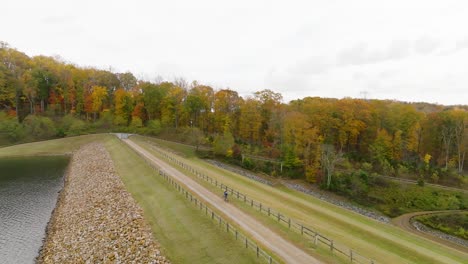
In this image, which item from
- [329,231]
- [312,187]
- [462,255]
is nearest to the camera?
[329,231]

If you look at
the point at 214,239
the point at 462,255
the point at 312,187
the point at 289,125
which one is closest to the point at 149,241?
the point at 214,239

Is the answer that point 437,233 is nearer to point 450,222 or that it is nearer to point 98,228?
point 450,222

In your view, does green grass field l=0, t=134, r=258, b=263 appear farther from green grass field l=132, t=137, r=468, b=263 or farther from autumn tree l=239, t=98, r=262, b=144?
autumn tree l=239, t=98, r=262, b=144

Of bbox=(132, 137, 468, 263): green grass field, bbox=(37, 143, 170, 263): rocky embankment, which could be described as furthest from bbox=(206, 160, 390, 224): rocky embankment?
bbox=(37, 143, 170, 263): rocky embankment

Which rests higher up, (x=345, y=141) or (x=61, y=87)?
(x=61, y=87)

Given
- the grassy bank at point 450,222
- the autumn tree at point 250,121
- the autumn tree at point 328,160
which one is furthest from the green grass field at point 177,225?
the grassy bank at point 450,222

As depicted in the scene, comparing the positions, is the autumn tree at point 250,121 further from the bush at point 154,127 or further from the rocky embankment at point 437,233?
the rocky embankment at point 437,233

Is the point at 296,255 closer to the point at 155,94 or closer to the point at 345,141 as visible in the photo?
the point at 345,141

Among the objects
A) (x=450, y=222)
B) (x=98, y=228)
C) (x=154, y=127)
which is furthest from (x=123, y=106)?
(x=450, y=222)
